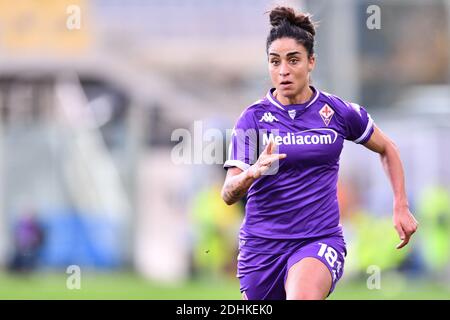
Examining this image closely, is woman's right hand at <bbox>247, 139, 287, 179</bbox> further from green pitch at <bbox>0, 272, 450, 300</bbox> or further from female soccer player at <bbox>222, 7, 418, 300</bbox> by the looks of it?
green pitch at <bbox>0, 272, 450, 300</bbox>

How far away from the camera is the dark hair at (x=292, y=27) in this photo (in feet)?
27.6

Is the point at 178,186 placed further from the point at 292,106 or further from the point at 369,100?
the point at 292,106

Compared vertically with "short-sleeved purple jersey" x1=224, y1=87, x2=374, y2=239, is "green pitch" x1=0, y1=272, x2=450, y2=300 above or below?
below

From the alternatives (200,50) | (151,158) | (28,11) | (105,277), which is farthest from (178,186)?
(200,50)

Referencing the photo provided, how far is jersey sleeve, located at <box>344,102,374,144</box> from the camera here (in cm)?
865

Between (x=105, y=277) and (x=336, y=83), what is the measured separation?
5785 millimetres

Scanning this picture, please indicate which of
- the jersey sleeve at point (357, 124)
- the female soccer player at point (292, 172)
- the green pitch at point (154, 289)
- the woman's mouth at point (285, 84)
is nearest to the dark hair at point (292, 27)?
the female soccer player at point (292, 172)

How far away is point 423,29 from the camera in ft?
109

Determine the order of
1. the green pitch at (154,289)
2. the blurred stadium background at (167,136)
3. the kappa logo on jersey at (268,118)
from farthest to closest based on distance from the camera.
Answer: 1. the blurred stadium background at (167,136)
2. the green pitch at (154,289)
3. the kappa logo on jersey at (268,118)

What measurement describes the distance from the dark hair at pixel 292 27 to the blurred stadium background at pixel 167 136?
368 inches

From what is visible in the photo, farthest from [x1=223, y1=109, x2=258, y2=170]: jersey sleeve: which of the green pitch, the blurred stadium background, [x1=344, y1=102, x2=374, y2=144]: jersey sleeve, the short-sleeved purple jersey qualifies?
the green pitch

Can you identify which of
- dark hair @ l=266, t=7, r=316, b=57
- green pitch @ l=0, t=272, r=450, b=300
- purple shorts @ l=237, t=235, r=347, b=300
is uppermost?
dark hair @ l=266, t=7, r=316, b=57

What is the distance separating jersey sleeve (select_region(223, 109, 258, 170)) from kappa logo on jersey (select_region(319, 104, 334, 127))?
18.6 inches

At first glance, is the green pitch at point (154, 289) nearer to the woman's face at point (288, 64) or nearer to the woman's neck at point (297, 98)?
the woman's neck at point (297, 98)
